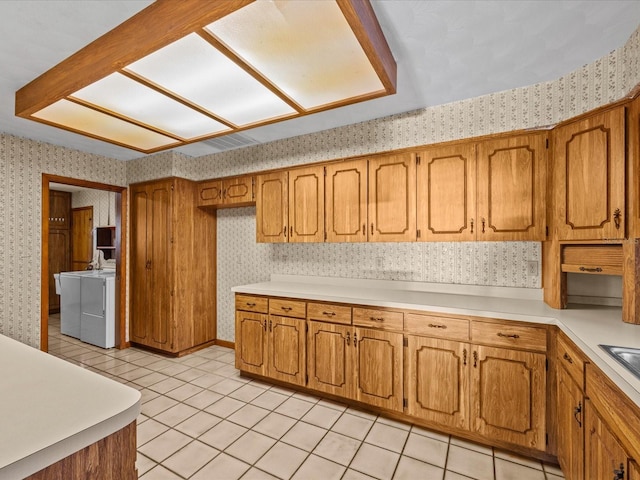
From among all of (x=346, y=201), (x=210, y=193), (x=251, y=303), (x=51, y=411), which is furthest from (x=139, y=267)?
(x=51, y=411)

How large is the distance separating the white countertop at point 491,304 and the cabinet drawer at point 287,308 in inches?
2.7

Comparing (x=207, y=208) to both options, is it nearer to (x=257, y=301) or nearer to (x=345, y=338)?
(x=257, y=301)

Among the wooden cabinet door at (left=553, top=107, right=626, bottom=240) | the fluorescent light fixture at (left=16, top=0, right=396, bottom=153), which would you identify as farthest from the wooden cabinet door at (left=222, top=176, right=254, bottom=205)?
the wooden cabinet door at (left=553, top=107, right=626, bottom=240)

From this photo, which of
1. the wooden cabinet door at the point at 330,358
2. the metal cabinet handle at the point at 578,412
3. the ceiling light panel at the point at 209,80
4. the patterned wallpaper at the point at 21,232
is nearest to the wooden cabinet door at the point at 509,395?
the metal cabinet handle at the point at 578,412

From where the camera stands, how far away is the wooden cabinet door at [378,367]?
2.38 metres

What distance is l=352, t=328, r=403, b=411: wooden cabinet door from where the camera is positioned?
93.9 inches

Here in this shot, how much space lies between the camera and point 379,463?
197 centimetres

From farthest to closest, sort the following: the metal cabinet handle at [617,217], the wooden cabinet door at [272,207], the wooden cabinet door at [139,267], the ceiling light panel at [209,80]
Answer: the wooden cabinet door at [139,267]
the wooden cabinet door at [272,207]
the metal cabinet handle at [617,217]
the ceiling light panel at [209,80]

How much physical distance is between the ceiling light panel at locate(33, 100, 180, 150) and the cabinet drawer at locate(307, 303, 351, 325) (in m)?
2.12

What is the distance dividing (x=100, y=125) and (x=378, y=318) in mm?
2840

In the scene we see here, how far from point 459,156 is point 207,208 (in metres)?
3.19

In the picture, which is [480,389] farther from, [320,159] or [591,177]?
[320,159]

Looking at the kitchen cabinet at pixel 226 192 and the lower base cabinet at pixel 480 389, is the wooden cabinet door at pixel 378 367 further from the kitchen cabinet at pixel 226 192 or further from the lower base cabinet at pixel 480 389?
the kitchen cabinet at pixel 226 192

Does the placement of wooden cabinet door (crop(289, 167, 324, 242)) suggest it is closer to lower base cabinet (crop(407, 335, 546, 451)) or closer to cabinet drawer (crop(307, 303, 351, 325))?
cabinet drawer (crop(307, 303, 351, 325))
